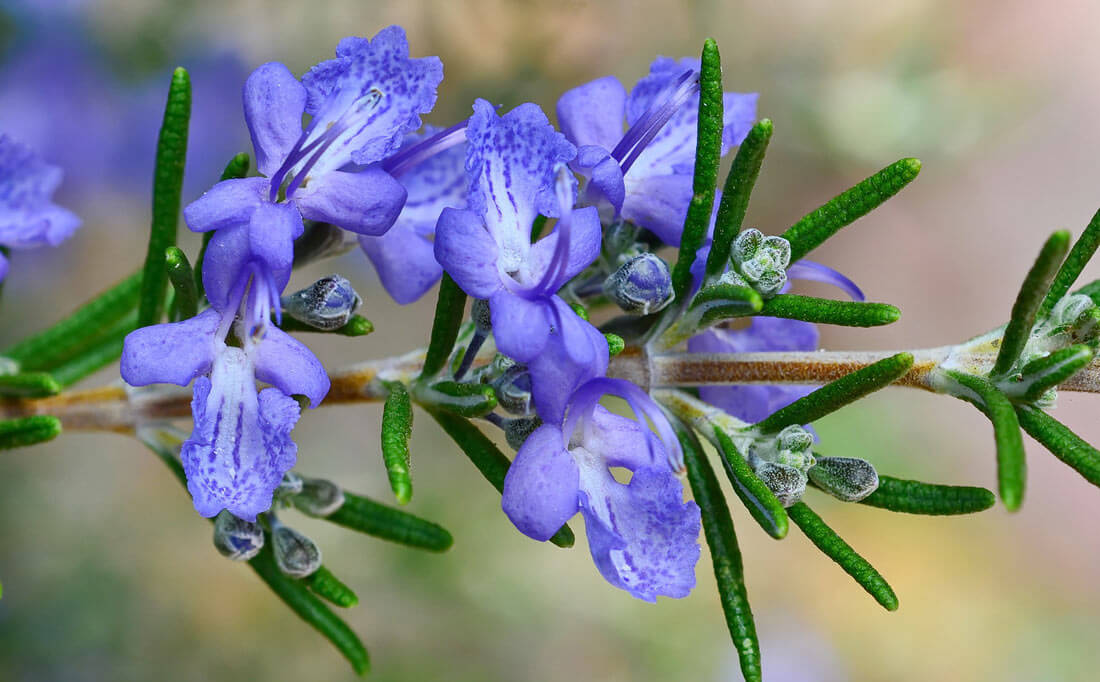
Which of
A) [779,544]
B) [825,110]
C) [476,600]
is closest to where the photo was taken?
[476,600]

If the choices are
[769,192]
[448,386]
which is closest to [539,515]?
[448,386]

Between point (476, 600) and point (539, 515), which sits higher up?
point (539, 515)

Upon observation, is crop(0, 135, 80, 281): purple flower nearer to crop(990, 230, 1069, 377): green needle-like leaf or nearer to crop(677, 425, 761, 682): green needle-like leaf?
crop(677, 425, 761, 682): green needle-like leaf

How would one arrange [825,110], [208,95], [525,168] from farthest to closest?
1. [825,110]
2. [208,95]
3. [525,168]

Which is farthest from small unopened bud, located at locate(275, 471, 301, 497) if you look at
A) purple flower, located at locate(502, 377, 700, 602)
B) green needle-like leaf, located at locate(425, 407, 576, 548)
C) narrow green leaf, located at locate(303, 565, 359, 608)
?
purple flower, located at locate(502, 377, 700, 602)

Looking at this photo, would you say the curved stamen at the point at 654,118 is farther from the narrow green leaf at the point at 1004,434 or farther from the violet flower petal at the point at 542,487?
the narrow green leaf at the point at 1004,434

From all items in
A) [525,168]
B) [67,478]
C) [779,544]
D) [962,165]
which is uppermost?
[962,165]

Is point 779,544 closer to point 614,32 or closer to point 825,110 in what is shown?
point 825,110
